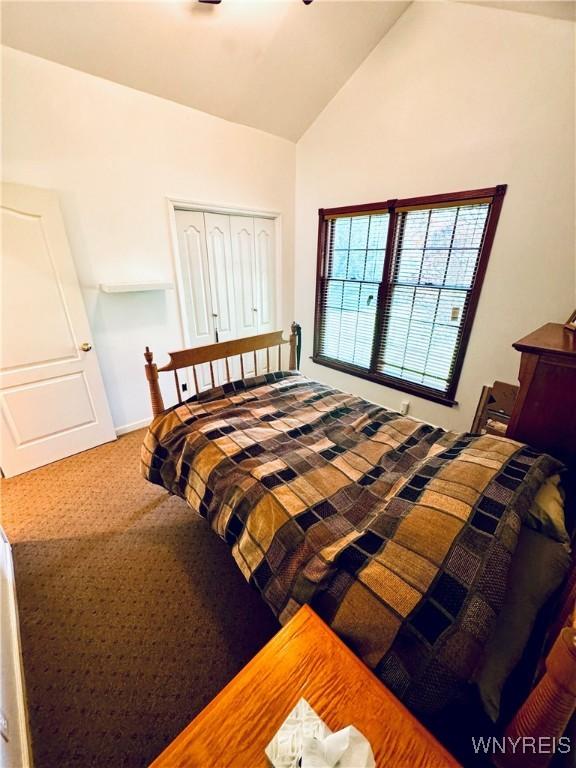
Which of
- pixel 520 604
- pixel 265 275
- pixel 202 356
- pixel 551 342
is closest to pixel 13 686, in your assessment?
pixel 202 356

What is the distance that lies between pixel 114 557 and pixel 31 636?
0.42 m

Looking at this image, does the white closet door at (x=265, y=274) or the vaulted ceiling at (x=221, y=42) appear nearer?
the vaulted ceiling at (x=221, y=42)

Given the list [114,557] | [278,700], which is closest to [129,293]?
[114,557]

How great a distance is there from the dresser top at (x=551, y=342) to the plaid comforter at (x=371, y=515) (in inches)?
15.8

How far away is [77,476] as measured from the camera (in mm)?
2281

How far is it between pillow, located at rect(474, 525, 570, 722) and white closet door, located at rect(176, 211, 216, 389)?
110 inches

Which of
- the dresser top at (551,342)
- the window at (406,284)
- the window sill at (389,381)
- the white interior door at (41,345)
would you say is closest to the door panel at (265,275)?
the window at (406,284)

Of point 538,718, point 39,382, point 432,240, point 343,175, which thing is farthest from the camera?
point 343,175

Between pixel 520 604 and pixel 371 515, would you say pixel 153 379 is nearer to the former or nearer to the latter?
pixel 371 515

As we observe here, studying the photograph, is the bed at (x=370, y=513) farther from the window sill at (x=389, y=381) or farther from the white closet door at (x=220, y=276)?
the white closet door at (x=220, y=276)

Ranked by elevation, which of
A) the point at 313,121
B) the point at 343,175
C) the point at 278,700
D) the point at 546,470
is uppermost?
the point at 313,121

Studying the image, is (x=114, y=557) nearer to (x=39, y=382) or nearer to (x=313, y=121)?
(x=39, y=382)

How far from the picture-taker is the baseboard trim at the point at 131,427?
2783 mm

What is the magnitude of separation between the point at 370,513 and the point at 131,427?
253 centimetres
